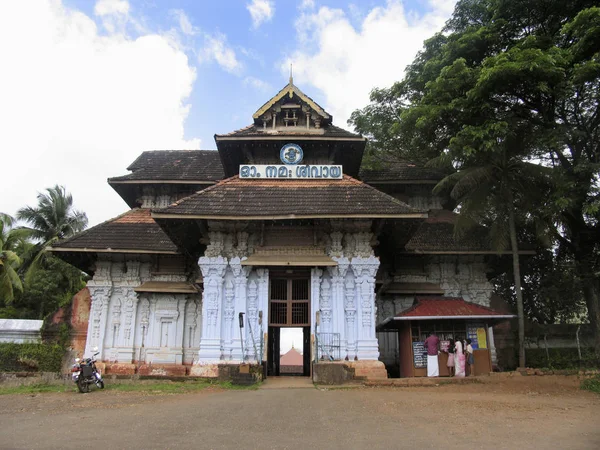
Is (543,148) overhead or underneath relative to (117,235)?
overhead

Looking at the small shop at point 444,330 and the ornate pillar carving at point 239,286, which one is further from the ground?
the ornate pillar carving at point 239,286

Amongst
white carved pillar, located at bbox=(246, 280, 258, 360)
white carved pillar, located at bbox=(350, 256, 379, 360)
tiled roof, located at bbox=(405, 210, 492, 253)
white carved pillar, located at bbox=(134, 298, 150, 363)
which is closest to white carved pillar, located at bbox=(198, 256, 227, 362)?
white carved pillar, located at bbox=(246, 280, 258, 360)

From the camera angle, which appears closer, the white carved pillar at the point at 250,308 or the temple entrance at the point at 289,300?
the white carved pillar at the point at 250,308

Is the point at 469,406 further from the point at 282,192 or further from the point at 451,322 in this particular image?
the point at 282,192

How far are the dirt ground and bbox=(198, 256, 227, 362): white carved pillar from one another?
2473mm

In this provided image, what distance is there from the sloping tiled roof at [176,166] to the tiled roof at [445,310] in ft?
33.1

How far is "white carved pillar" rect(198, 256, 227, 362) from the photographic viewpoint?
14461 mm

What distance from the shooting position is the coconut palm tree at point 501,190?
16031 millimetres

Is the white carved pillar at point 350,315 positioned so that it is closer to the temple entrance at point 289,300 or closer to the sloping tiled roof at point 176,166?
the temple entrance at point 289,300

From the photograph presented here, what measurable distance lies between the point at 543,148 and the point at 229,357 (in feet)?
41.8

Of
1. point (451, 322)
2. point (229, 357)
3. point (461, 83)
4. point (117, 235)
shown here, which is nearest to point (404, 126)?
point (461, 83)

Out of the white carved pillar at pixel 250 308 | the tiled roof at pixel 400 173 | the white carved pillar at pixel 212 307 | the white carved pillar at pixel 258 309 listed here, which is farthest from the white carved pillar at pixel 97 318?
the tiled roof at pixel 400 173

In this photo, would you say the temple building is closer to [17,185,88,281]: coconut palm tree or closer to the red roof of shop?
the red roof of shop

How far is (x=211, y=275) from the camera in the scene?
49.9 ft
